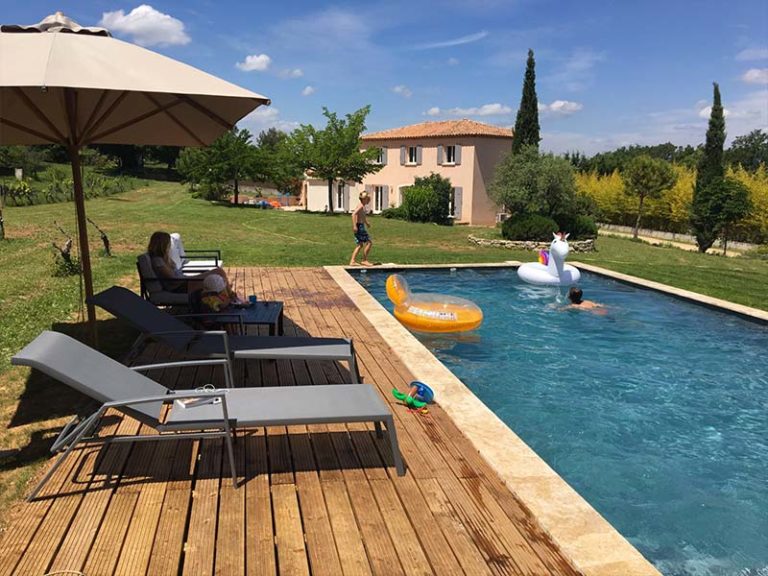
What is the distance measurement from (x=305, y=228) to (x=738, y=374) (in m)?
19.1

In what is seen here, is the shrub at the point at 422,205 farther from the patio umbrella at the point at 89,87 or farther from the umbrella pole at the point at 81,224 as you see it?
the umbrella pole at the point at 81,224

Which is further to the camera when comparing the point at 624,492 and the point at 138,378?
the point at 624,492

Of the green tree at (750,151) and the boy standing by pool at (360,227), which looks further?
the green tree at (750,151)

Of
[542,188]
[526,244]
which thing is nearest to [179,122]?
[526,244]

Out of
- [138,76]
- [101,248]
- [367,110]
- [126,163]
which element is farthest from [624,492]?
[126,163]

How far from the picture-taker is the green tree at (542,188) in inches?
920

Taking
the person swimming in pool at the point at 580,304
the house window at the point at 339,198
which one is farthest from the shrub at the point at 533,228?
the house window at the point at 339,198

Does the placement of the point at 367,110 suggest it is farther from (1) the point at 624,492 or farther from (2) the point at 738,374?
(1) the point at 624,492

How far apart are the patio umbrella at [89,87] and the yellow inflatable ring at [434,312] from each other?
3.83 metres

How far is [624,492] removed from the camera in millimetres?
4781

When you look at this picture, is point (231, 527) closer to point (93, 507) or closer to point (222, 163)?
point (93, 507)

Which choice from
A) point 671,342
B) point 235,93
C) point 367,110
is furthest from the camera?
point 367,110

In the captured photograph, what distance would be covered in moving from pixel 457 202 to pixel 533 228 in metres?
15.8

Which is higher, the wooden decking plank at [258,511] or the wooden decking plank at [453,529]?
the wooden decking plank at [258,511]
